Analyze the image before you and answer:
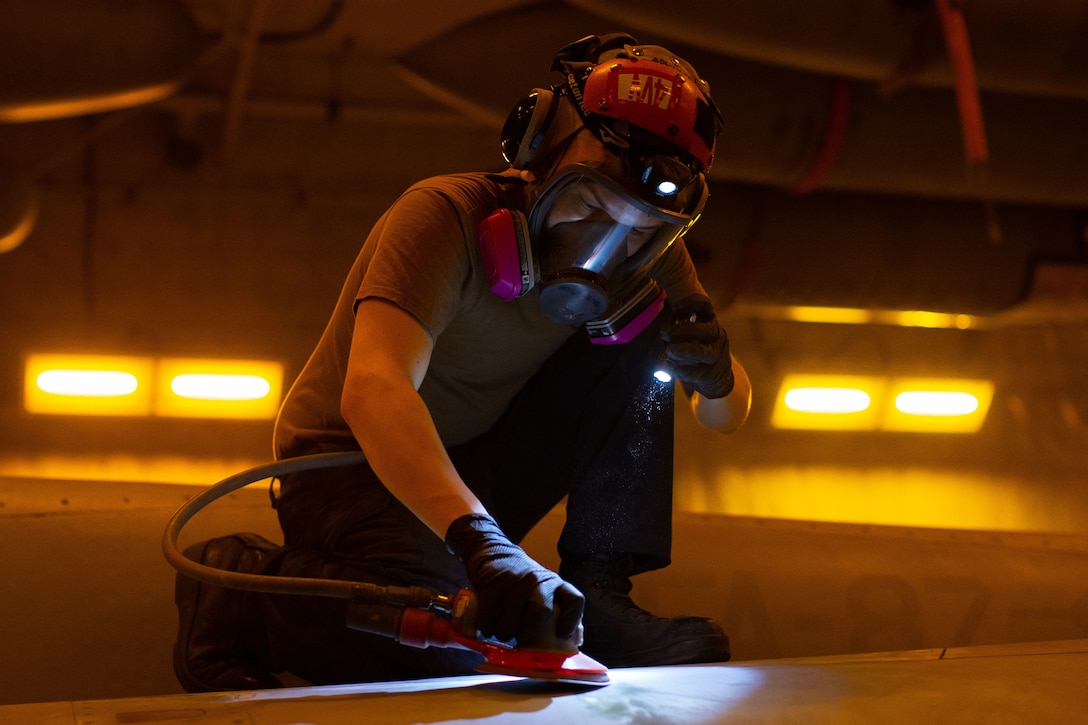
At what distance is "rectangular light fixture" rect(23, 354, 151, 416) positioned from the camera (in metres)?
2.26

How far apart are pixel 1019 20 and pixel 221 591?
2.41 metres

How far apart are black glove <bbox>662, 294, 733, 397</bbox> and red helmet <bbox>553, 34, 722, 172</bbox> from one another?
136 millimetres

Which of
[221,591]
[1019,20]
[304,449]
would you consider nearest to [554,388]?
[304,449]

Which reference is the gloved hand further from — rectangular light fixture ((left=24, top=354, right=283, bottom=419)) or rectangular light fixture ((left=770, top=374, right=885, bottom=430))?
rectangular light fixture ((left=770, top=374, right=885, bottom=430))

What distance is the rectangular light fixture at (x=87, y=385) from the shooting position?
7.40 feet

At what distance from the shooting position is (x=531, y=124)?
3.15ft

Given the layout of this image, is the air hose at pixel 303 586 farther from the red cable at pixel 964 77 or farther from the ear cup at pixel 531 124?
the red cable at pixel 964 77

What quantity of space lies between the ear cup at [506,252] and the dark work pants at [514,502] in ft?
0.63

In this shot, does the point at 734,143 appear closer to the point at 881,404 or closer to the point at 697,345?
the point at 881,404

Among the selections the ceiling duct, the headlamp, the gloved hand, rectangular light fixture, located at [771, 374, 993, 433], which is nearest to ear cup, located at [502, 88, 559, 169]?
the headlamp

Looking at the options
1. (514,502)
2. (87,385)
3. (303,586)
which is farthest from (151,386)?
(303,586)

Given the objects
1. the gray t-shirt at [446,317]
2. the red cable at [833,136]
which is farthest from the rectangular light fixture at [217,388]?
the red cable at [833,136]

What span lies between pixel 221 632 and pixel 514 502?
1.02ft

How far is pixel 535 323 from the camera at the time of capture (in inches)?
41.1
